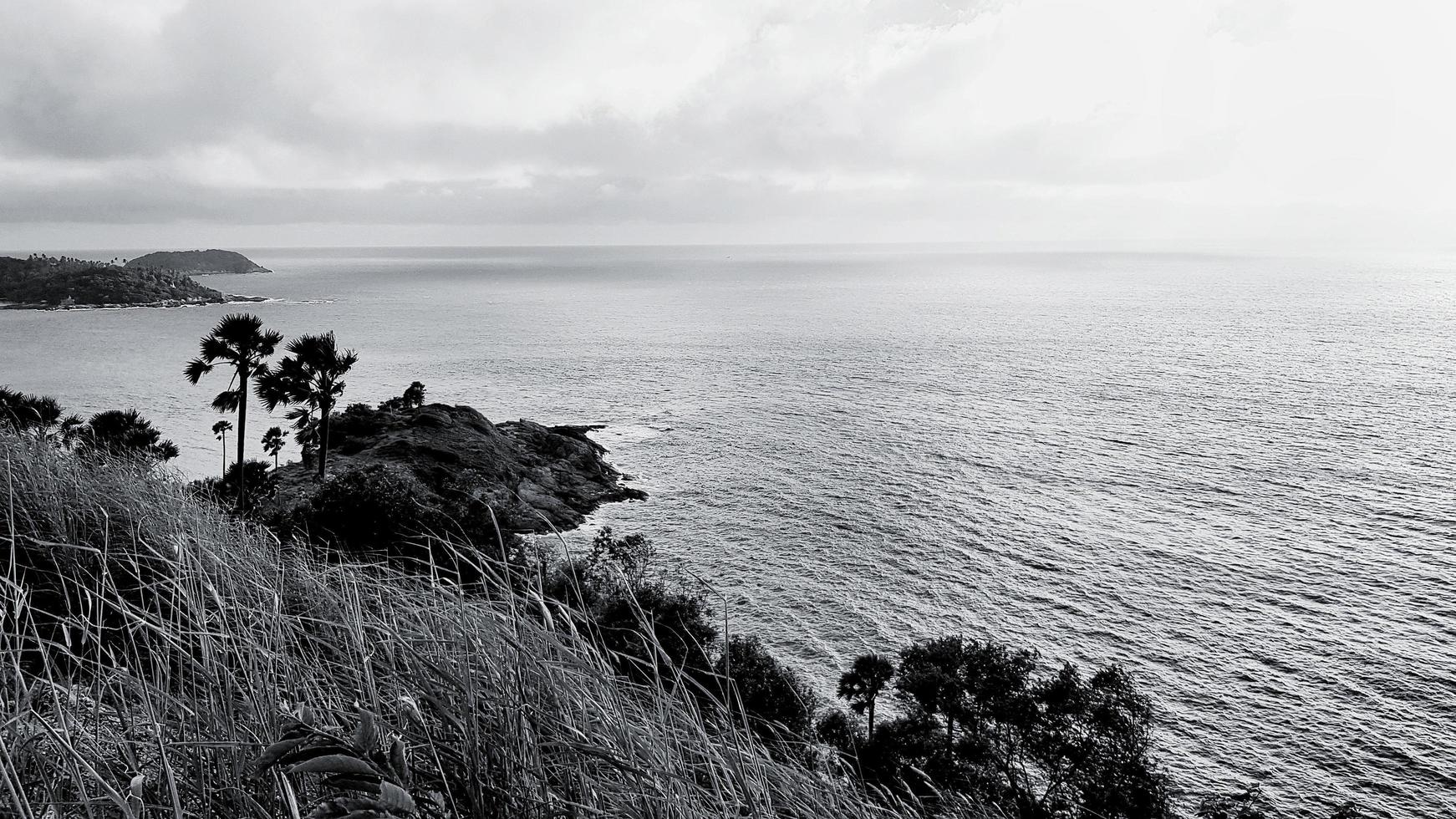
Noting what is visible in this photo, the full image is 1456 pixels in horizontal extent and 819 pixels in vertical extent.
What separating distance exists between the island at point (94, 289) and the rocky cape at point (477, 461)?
155 metres

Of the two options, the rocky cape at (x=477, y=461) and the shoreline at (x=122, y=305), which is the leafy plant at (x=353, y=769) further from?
the shoreline at (x=122, y=305)

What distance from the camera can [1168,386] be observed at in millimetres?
92812

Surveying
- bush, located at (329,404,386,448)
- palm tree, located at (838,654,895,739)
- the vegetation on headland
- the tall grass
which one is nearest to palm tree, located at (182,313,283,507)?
bush, located at (329,404,386,448)

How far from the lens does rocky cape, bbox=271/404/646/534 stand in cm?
5019

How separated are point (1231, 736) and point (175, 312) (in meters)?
191

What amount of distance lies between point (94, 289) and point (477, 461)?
590 ft

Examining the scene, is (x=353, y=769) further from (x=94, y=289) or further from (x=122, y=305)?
(x=94, y=289)

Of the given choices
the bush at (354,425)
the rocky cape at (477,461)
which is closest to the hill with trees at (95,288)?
the bush at (354,425)

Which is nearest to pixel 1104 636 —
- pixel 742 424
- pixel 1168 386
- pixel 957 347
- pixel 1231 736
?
pixel 1231 736

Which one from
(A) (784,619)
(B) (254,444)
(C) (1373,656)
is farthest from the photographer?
(B) (254,444)

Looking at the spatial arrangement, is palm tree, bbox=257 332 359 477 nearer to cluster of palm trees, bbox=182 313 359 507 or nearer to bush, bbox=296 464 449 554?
cluster of palm trees, bbox=182 313 359 507

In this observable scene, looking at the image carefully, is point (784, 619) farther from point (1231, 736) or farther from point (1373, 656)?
point (1373, 656)

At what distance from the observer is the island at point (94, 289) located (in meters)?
178

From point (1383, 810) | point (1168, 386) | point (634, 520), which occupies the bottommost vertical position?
point (1383, 810)
